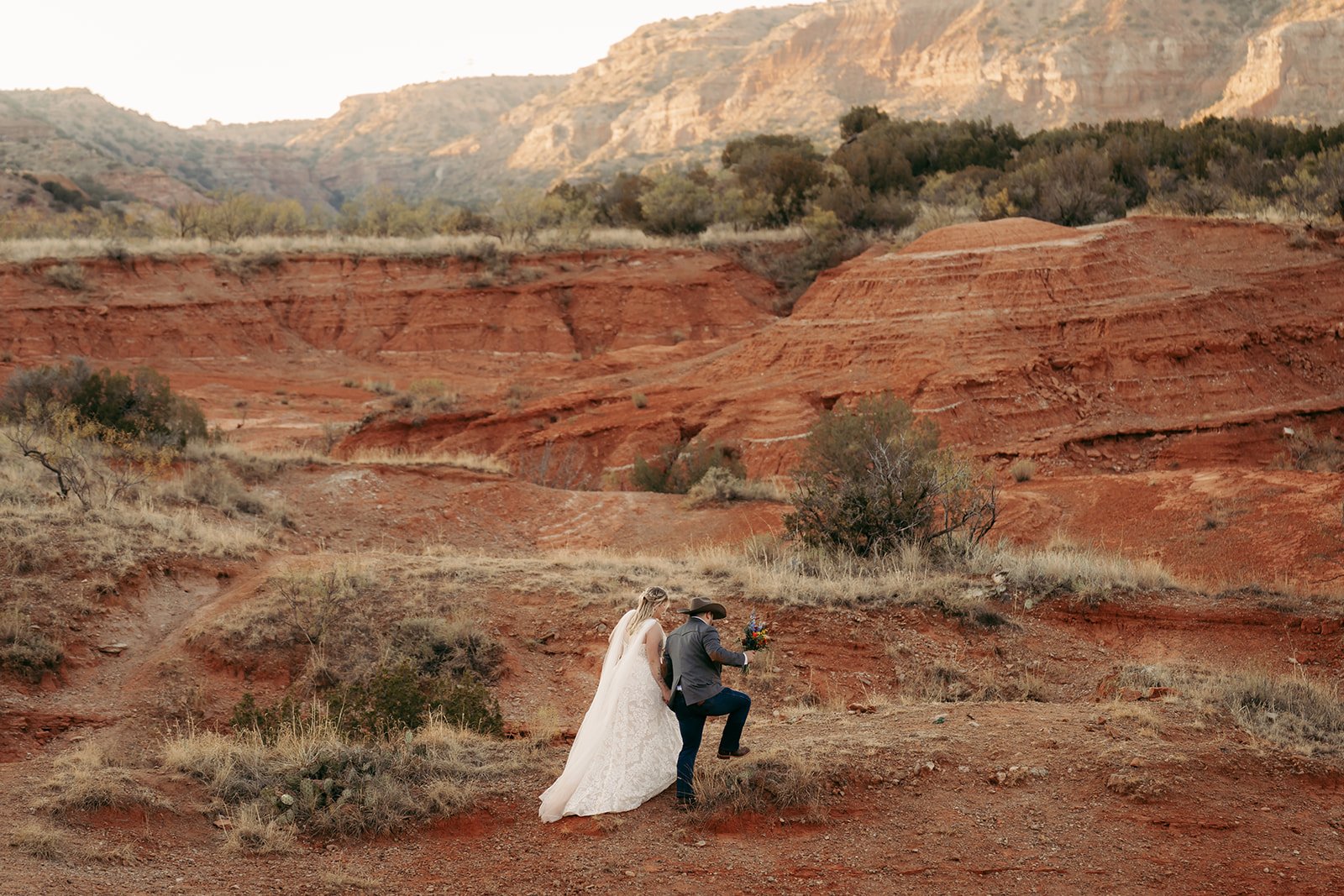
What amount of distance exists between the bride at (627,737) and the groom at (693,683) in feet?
0.31

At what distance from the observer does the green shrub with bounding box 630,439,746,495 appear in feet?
59.6

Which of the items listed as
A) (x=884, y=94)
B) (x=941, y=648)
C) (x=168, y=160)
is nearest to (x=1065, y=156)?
(x=941, y=648)

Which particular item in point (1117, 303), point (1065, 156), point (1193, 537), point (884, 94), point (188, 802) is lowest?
point (1193, 537)

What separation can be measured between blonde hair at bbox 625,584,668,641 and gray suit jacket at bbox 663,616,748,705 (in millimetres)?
199

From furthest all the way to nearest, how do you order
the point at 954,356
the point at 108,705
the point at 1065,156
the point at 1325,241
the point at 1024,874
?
the point at 1065,156 < the point at 1325,241 < the point at 954,356 < the point at 108,705 < the point at 1024,874

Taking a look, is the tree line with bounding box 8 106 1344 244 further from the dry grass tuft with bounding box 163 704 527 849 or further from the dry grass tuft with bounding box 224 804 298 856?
the dry grass tuft with bounding box 224 804 298 856

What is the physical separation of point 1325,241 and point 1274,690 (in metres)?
17.6

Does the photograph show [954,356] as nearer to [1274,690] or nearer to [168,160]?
[1274,690]

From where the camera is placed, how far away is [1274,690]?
758cm

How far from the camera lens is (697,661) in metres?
6.20

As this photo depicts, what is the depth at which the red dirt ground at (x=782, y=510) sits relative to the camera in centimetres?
573

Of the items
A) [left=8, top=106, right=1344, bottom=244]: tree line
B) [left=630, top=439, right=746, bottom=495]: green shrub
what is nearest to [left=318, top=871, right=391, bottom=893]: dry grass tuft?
[left=630, top=439, right=746, bottom=495]: green shrub

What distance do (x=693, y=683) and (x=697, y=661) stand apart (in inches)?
4.6

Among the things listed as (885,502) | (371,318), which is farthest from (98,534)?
(371,318)
